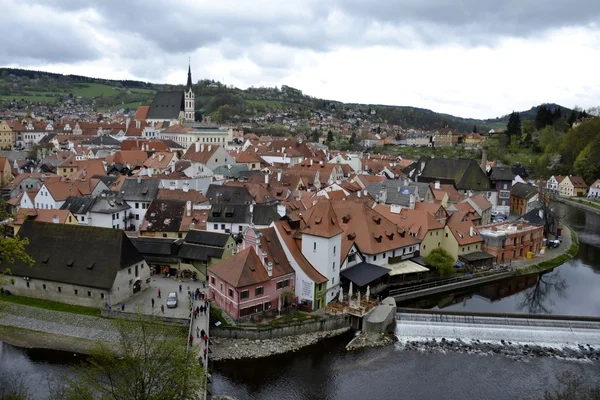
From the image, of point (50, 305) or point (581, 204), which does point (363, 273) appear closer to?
point (50, 305)

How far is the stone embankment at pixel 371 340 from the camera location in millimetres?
32528

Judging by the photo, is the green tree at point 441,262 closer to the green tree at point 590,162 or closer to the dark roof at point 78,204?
the dark roof at point 78,204

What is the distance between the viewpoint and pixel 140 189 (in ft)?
181

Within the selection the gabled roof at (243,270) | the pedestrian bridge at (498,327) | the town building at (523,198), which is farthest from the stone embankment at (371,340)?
the town building at (523,198)

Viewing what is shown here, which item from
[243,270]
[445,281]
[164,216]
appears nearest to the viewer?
[243,270]

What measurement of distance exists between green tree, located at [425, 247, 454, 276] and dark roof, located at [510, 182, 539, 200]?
38.1m

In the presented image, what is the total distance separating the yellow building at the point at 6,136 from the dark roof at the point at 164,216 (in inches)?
3867

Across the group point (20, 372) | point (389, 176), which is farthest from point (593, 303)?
point (389, 176)

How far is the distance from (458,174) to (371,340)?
50833 mm

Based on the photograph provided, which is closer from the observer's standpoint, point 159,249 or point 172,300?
point 172,300

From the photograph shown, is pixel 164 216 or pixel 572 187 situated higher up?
pixel 572 187

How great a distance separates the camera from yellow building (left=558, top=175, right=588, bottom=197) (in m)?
102

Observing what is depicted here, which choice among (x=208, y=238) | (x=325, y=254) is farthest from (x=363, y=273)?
(x=208, y=238)

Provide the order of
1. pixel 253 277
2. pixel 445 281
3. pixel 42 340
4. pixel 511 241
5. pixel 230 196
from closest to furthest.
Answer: pixel 42 340
pixel 253 277
pixel 445 281
pixel 511 241
pixel 230 196
